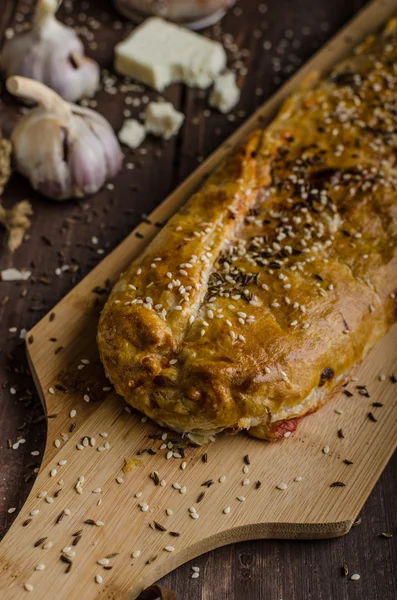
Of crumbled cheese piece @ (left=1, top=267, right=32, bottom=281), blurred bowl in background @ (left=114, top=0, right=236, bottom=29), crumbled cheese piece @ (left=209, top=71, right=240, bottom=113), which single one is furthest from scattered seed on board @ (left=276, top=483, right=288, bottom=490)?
blurred bowl in background @ (left=114, top=0, right=236, bottom=29)

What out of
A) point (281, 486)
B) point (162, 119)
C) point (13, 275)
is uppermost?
point (162, 119)

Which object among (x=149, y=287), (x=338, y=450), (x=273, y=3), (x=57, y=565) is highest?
(x=273, y=3)

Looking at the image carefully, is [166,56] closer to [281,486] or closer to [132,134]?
[132,134]

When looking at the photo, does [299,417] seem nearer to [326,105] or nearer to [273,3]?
[326,105]

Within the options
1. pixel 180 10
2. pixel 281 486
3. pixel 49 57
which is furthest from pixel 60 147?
pixel 281 486

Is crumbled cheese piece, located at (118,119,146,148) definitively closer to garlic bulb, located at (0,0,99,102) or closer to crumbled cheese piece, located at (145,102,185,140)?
crumbled cheese piece, located at (145,102,185,140)

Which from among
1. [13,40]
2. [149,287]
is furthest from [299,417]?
[13,40]
